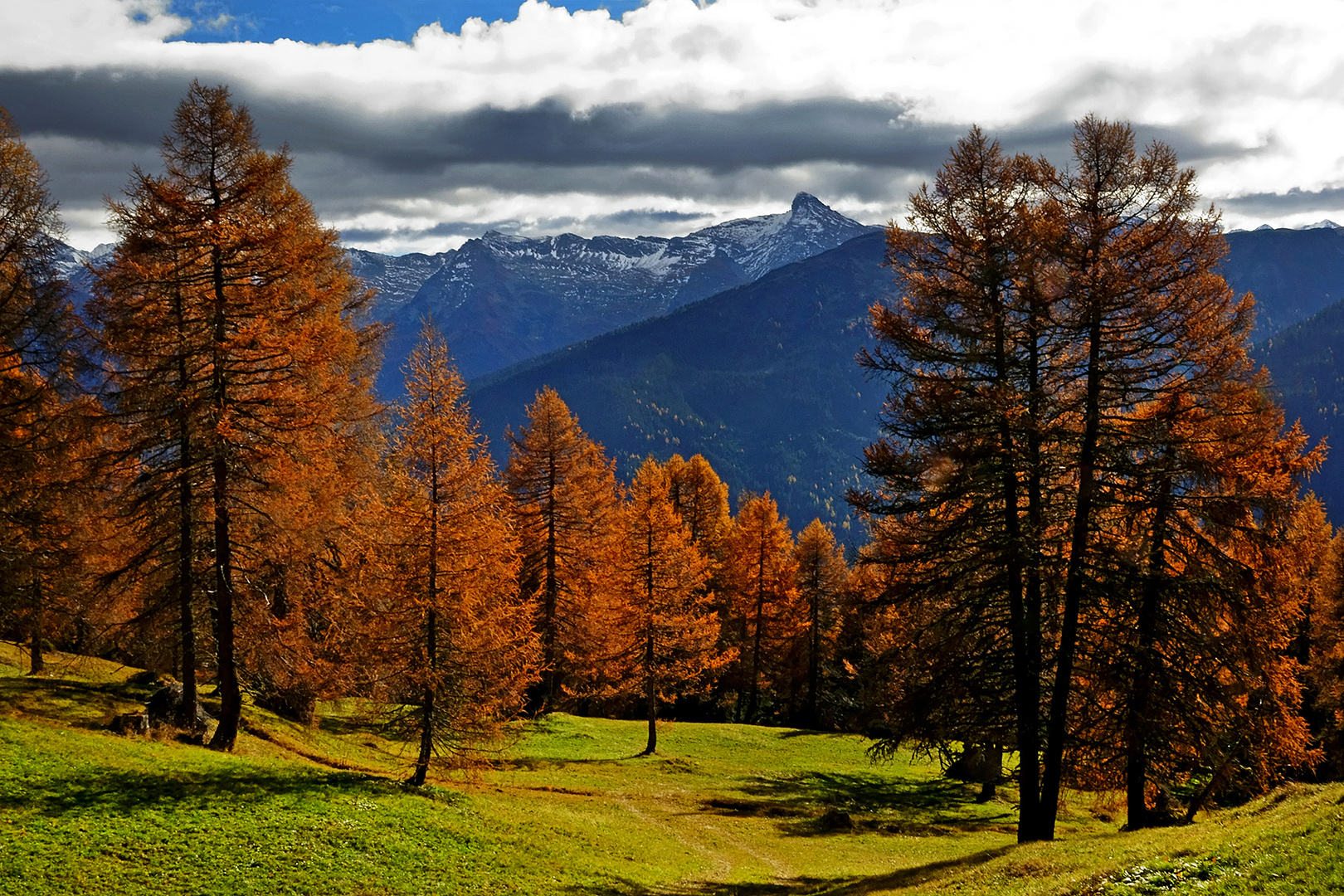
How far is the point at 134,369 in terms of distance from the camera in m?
22.5

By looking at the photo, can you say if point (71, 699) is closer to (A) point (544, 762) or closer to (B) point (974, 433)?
(A) point (544, 762)

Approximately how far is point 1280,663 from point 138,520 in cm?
3227

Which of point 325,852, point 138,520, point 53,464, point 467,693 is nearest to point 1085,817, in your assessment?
point 467,693

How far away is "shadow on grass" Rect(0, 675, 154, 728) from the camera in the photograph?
23781 millimetres

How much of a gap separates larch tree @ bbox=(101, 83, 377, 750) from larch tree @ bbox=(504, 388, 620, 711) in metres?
22.3

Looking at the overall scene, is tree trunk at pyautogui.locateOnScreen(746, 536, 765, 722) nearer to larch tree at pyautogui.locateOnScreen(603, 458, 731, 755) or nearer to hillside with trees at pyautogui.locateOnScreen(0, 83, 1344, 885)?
larch tree at pyautogui.locateOnScreen(603, 458, 731, 755)

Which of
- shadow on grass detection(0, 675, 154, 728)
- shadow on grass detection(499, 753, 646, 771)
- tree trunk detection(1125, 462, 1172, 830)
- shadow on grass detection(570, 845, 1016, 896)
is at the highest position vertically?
tree trunk detection(1125, 462, 1172, 830)

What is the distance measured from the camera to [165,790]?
1850 cm

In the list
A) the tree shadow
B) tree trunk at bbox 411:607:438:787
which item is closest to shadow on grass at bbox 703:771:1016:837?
tree trunk at bbox 411:607:438:787

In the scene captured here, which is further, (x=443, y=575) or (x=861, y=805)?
(x=861, y=805)

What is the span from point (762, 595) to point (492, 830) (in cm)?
3834

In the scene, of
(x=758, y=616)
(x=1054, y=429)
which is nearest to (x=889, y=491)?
(x=1054, y=429)

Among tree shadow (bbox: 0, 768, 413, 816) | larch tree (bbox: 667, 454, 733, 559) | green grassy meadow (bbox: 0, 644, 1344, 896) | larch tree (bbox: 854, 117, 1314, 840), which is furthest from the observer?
larch tree (bbox: 667, 454, 733, 559)

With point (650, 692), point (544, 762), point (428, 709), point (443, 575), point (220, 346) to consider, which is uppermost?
point (220, 346)
